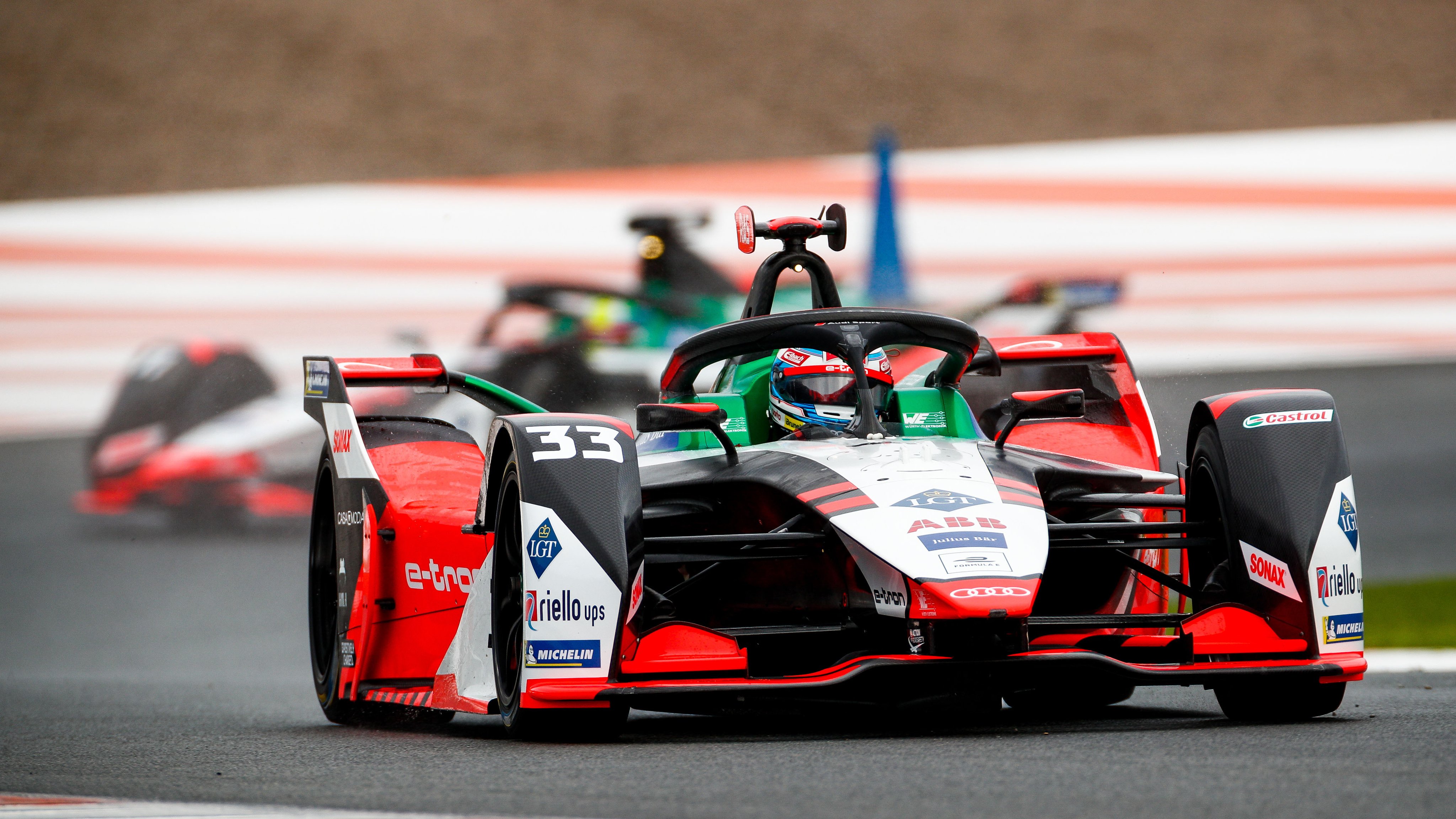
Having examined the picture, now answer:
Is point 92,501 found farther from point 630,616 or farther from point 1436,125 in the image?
point 1436,125

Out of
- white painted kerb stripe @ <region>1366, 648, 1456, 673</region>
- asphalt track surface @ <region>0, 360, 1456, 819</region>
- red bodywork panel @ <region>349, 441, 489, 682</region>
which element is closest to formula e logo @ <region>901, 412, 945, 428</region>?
asphalt track surface @ <region>0, 360, 1456, 819</region>

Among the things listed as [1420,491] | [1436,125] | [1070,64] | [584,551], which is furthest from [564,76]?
[584,551]

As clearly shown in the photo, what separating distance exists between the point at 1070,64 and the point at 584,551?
81.1ft

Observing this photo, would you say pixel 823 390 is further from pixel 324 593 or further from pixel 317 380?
pixel 324 593

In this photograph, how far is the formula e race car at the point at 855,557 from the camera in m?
5.51

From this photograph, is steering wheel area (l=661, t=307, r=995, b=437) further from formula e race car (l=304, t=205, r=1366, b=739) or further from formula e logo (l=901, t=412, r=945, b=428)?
formula e logo (l=901, t=412, r=945, b=428)

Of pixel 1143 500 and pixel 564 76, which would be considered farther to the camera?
pixel 564 76

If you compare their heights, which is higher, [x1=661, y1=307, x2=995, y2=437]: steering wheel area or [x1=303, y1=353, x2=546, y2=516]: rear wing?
[x1=661, y1=307, x2=995, y2=437]: steering wheel area

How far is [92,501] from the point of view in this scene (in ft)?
51.6

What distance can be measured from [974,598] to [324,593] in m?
4.14

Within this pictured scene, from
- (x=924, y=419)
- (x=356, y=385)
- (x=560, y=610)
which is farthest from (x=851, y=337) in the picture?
(x=356, y=385)

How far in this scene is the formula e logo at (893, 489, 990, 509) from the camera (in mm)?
5594

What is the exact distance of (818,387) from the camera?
668 cm

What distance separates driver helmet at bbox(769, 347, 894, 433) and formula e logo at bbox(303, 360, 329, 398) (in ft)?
7.56
